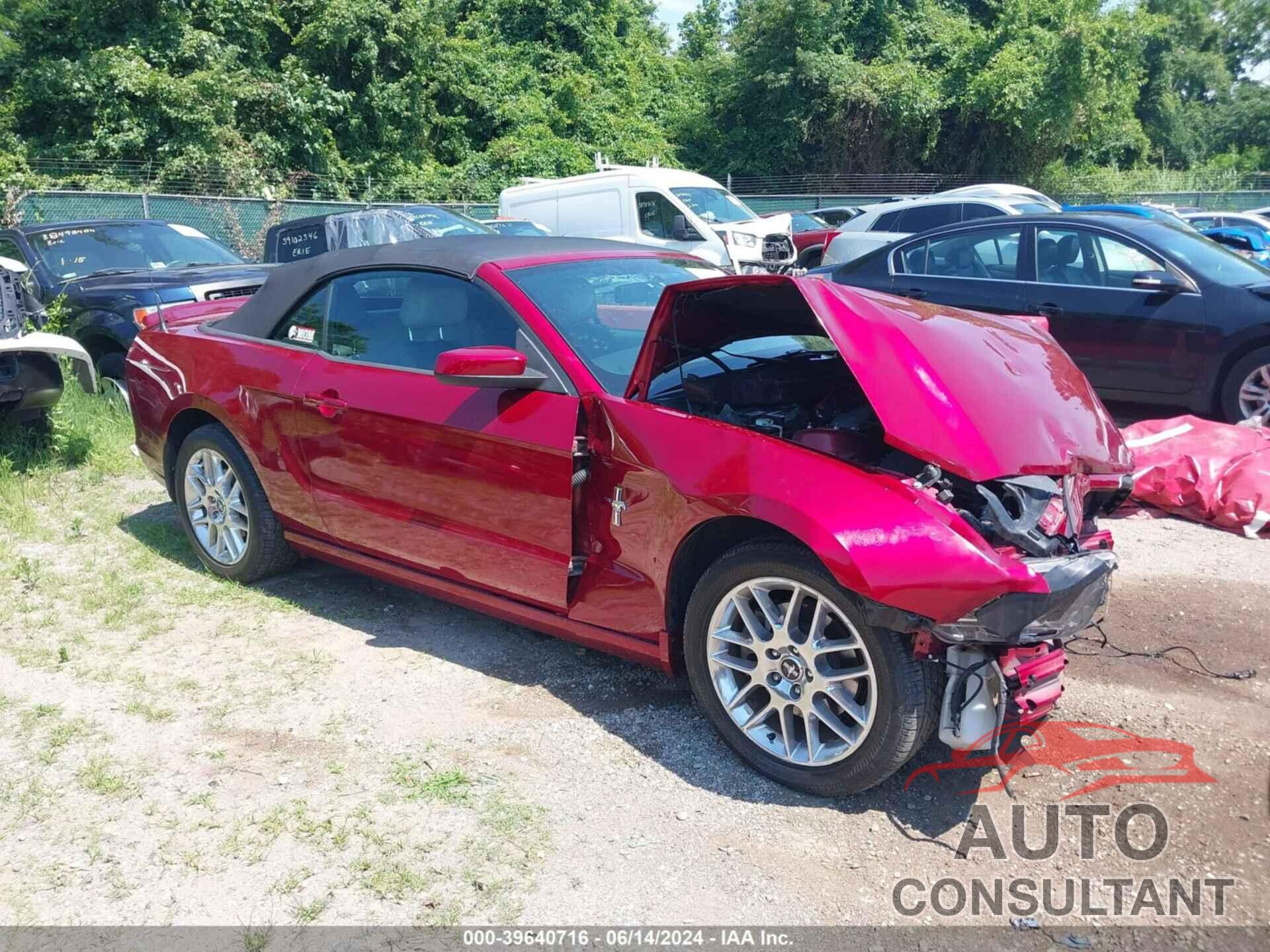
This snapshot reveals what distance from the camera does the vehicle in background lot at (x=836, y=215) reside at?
2334 cm

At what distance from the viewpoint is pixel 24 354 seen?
263 inches

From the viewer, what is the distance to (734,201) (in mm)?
16172

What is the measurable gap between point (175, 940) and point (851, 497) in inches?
87.4

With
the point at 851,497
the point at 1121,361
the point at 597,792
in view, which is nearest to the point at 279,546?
the point at 597,792

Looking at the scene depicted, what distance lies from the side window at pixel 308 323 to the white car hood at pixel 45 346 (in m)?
2.58

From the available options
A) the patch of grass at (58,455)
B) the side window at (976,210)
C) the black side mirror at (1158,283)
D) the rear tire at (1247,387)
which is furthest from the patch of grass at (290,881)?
the side window at (976,210)

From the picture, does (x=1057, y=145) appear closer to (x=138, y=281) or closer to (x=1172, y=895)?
(x=138, y=281)

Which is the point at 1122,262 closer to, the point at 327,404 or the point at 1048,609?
the point at 1048,609

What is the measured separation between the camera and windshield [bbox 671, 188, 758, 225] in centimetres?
1508

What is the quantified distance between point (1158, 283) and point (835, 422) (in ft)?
16.0

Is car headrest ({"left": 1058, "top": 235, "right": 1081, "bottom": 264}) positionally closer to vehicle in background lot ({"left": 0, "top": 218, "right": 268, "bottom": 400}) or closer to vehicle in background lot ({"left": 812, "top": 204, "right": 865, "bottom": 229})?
vehicle in background lot ({"left": 0, "top": 218, "right": 268, "bottom": 400})

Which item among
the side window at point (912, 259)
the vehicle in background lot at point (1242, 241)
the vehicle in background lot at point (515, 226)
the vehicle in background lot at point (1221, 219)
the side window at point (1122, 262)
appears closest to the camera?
the side window at point (1122, 262)

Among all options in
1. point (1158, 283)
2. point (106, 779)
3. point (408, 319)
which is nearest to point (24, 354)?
point (408, 319)

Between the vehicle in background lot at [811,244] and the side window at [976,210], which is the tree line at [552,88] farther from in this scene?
the side window at [976,210]
